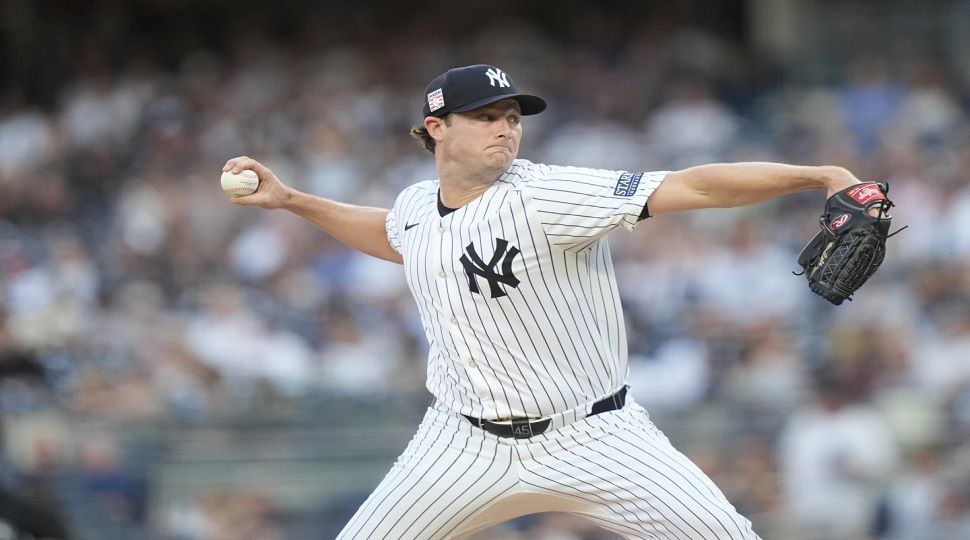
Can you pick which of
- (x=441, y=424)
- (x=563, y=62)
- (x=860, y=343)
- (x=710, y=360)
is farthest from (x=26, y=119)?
(x=441, y=424)

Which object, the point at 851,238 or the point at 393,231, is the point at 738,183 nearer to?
the point at 851,238

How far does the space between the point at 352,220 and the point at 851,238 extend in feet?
6.24

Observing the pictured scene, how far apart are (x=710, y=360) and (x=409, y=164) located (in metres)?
3.43

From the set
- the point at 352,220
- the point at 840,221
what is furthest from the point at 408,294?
the point at 840,221

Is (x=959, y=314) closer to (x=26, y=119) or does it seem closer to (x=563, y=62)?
(x=563, y=62)

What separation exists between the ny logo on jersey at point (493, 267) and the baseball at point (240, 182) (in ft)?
2.92

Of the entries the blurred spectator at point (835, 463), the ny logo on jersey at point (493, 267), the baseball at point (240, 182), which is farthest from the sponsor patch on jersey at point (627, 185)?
the blurred spectator at point (835, 463)

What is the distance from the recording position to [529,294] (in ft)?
14.3

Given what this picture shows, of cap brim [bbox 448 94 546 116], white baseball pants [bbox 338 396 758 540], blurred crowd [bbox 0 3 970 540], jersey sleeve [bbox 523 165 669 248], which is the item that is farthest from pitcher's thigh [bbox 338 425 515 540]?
blurred crowd [bbox 0 3 970 540]

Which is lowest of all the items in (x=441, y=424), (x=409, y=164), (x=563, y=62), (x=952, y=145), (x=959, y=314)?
→ (x=441, y=424)

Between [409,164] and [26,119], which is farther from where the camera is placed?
[26,119]

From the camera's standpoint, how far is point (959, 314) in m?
8.49

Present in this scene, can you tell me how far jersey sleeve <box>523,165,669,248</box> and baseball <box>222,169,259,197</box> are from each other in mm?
1038

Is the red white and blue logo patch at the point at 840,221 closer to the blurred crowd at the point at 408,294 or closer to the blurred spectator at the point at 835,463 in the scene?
the blurred crowd at the point at 408,294
